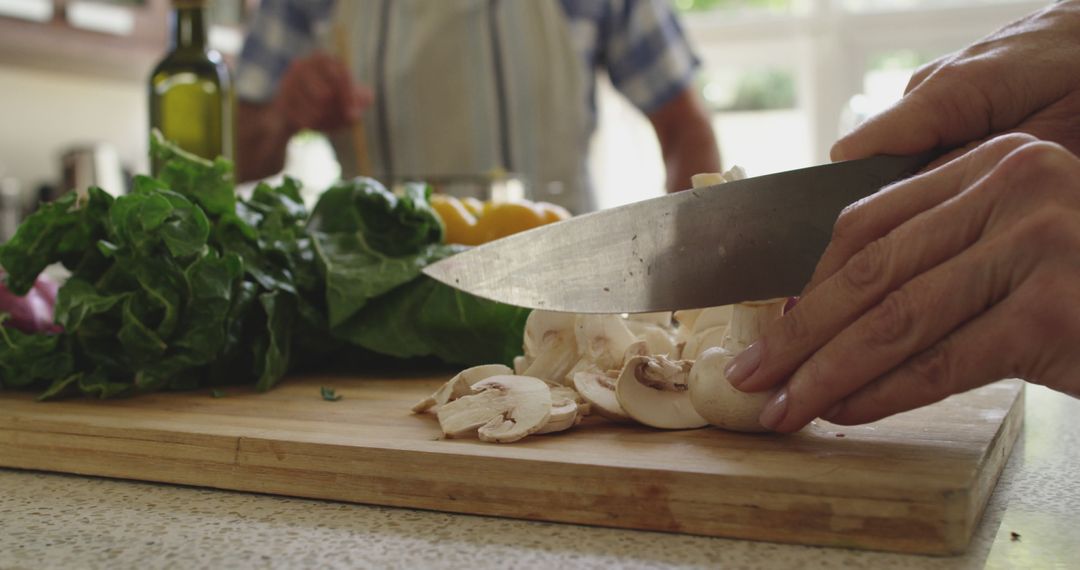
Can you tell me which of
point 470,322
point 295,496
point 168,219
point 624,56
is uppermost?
point 624,56

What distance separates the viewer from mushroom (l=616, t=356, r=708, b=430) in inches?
29.7

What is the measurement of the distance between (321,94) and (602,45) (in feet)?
3.03

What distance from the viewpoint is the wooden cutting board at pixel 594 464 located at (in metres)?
0.60

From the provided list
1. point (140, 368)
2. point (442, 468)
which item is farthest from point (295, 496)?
point (140, 368)

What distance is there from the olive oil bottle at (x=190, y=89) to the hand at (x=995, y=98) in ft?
3.33

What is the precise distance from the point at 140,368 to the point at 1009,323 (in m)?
0.74

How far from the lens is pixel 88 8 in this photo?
283 cm

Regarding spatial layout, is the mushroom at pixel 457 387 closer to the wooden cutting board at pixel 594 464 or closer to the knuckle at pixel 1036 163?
the wooden cutting board at pixel 594 464

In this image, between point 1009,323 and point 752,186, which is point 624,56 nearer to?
point 752,186

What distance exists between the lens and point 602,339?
34.4 inches

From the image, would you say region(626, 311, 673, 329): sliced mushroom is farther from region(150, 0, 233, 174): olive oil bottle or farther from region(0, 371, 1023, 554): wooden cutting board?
region(150, 0, 233, 174): olive oil bottle

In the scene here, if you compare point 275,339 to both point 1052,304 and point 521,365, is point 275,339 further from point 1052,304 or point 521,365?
point 1052,304

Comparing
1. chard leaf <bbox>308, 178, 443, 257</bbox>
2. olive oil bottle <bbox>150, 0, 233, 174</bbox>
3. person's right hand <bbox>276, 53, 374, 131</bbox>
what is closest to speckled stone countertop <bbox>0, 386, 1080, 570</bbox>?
chard leaf <bbox>308, 178, 443, 257</bbox>

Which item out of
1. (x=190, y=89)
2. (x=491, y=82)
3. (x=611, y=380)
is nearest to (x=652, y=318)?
(x=611, y=380)
